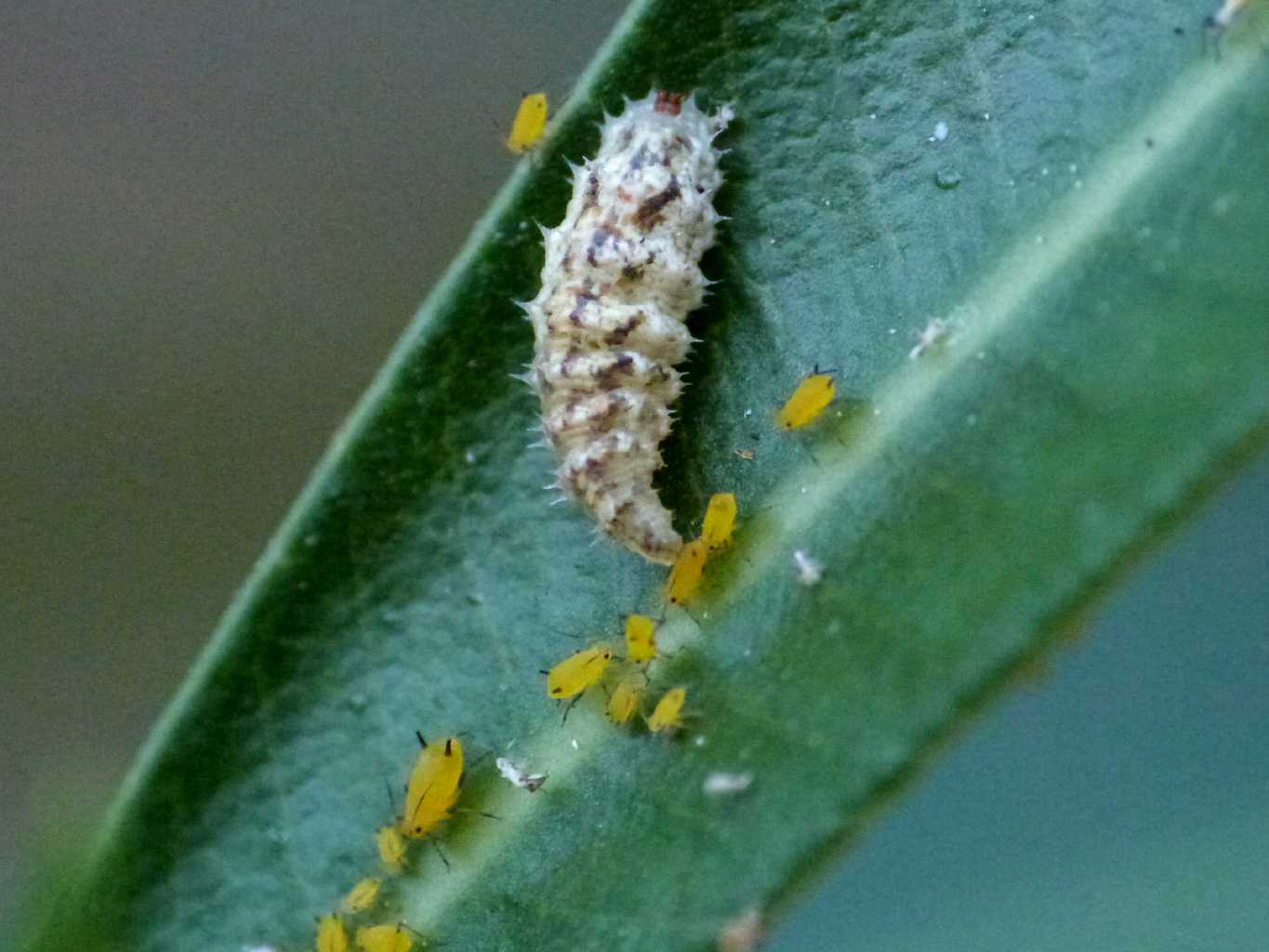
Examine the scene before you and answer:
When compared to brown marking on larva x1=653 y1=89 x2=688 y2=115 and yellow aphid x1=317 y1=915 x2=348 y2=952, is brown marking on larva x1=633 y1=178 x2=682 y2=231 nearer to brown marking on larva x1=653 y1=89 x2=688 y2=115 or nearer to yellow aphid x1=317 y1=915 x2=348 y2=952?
brown marking on larva x1=653 y1=89 x2=688 y2=115

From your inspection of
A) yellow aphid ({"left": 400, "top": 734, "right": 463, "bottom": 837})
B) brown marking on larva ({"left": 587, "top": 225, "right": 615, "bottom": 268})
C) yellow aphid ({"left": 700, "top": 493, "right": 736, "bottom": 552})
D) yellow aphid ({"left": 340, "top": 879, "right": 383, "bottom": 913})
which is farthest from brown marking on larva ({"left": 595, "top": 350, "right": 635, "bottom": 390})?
yellow aphid ({"left": 340, "top": 879, "right": 383, "bottom": 913})

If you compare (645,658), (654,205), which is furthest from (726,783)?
(654,205)

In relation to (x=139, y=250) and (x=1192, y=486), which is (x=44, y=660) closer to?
(x=139, y=250)

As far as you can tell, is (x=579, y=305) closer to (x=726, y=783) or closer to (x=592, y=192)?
(x=592, y=192)

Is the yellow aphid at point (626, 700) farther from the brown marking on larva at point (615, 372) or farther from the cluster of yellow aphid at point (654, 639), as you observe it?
the brown marking on larva at point (615, 372)

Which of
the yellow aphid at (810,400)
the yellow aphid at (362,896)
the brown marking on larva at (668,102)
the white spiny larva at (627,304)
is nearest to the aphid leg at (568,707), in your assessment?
the white spiny larva at (627,304)
